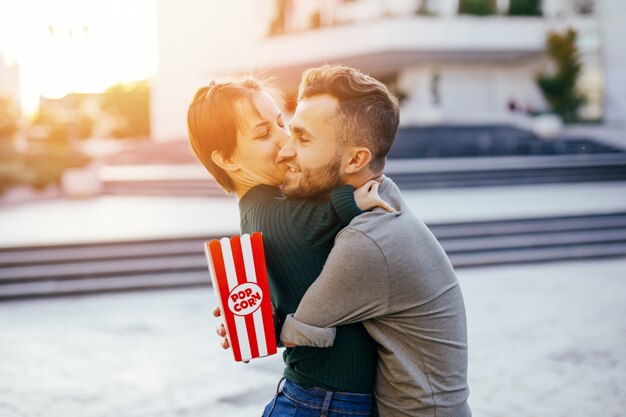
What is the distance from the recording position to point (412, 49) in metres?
31.9

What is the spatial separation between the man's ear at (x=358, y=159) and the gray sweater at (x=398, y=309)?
10 centimetres

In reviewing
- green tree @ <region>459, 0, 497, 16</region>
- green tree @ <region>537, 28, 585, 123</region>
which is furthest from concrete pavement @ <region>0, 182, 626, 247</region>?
green tree @ <region>459, 0, 497, 16</region>

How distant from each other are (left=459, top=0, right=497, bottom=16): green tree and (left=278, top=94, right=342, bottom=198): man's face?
3340 cm

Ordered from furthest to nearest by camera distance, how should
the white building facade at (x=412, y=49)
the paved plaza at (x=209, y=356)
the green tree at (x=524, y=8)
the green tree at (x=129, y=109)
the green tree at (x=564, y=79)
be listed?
the green tree at (x=129, y=109) < the green tree at (x=524, y=8) < the white building facade at (x=412, y=49) < the green tree at (x=564, y=79) < the paved plaza at (x=209, y=356)

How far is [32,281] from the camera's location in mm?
8047

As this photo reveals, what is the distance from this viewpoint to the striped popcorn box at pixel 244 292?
4.92 ft

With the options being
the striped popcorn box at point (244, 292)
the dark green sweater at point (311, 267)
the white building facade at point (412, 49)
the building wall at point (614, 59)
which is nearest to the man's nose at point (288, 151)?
the dark green sweater at point (311, 267)

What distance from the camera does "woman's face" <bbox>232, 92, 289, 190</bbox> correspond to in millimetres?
1738

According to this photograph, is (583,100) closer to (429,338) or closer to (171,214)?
(171,214)

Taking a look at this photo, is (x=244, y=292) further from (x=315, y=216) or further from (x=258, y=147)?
(x=258, y=147)

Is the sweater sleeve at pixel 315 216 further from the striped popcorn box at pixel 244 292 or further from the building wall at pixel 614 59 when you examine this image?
the building wall at pixel 614 59

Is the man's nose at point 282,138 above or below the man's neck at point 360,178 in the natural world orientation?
above

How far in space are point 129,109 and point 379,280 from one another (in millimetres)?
58464

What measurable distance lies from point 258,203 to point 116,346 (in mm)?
4500
